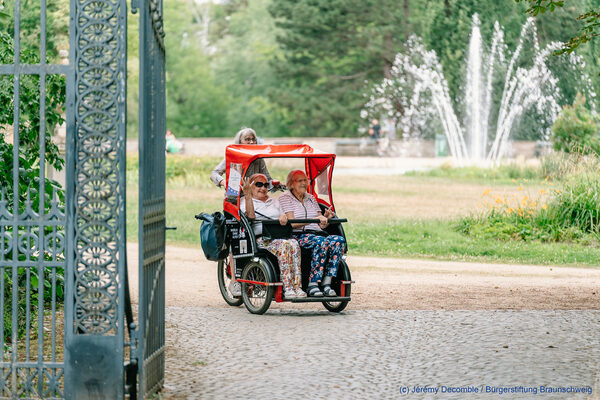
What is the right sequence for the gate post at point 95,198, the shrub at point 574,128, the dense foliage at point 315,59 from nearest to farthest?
the gate post at point 95,198 < the shrub at point 574,128 < the dense foliage at point 315,59

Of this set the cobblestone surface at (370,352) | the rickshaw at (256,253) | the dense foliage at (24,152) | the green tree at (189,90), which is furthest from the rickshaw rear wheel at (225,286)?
the green tree at (189,90)

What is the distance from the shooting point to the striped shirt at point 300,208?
424 inches

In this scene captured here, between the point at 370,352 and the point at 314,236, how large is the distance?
7.55ft

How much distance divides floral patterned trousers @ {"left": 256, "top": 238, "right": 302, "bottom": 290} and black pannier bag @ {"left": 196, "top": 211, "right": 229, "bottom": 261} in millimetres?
647

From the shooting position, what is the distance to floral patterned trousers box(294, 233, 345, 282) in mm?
10328

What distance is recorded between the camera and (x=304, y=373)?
7.50m

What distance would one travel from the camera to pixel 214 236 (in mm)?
10648

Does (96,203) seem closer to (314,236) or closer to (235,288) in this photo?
(314,236)

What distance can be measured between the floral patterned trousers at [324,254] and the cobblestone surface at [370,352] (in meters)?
0.43

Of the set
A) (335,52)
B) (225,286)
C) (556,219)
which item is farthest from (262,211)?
(335,52)

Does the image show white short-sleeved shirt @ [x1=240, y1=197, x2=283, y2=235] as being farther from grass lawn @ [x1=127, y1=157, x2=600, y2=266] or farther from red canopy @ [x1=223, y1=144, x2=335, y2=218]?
grass lawn @ [x1=127, y1=157, x2=600, y2=266]

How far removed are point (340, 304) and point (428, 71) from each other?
138 ft

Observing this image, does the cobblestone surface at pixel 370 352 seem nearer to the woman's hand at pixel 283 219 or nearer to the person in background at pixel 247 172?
the person in background at pixel 247 172

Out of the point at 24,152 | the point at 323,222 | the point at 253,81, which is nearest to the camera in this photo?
the point at 24,152
